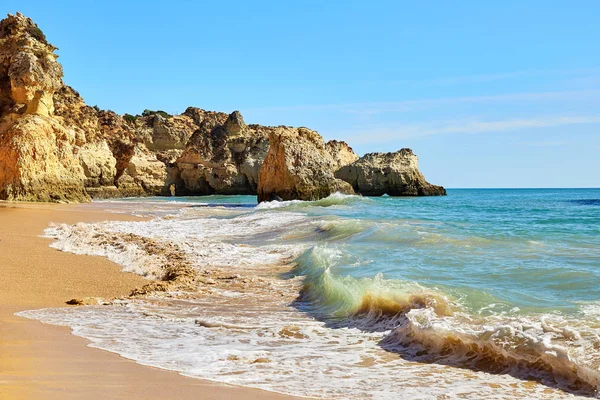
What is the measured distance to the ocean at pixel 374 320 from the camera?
3.86m

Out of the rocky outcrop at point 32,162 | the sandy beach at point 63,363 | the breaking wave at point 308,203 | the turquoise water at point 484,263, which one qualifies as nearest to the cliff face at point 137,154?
the rocky outcrop at point 32,162

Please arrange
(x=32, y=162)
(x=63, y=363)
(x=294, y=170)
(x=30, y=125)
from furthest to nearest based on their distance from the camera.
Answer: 1. (x=294, y=170)
2. (x=30, y=125)
3. (x=32, y=162)
4. (x=63, y=363)

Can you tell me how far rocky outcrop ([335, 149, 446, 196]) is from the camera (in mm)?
53406

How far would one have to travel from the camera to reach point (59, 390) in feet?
10.7

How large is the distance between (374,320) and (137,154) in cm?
5355

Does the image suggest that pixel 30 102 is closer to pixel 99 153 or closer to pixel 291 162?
pixel 291 162

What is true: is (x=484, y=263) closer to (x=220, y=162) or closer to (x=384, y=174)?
(x=384, y=174)

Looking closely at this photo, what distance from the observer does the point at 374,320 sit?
575 centimetres

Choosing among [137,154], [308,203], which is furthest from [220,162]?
[308,203]

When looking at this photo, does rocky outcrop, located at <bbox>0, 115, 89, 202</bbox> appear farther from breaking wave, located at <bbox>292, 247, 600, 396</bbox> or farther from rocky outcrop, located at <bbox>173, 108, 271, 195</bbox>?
rocky outcrop, located at <bbox>173, 108, 271, 195</bbox>

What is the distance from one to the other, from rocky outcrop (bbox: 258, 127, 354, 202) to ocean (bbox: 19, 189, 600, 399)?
21.1m

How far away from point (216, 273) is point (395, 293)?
11.3ft

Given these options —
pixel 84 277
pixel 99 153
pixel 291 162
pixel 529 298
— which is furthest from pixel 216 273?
pixel 99 153

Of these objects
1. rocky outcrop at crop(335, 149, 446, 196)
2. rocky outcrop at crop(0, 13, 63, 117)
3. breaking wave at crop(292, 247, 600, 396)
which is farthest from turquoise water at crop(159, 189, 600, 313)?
rocky outcrop at crop(335, 149, 446, 196)
